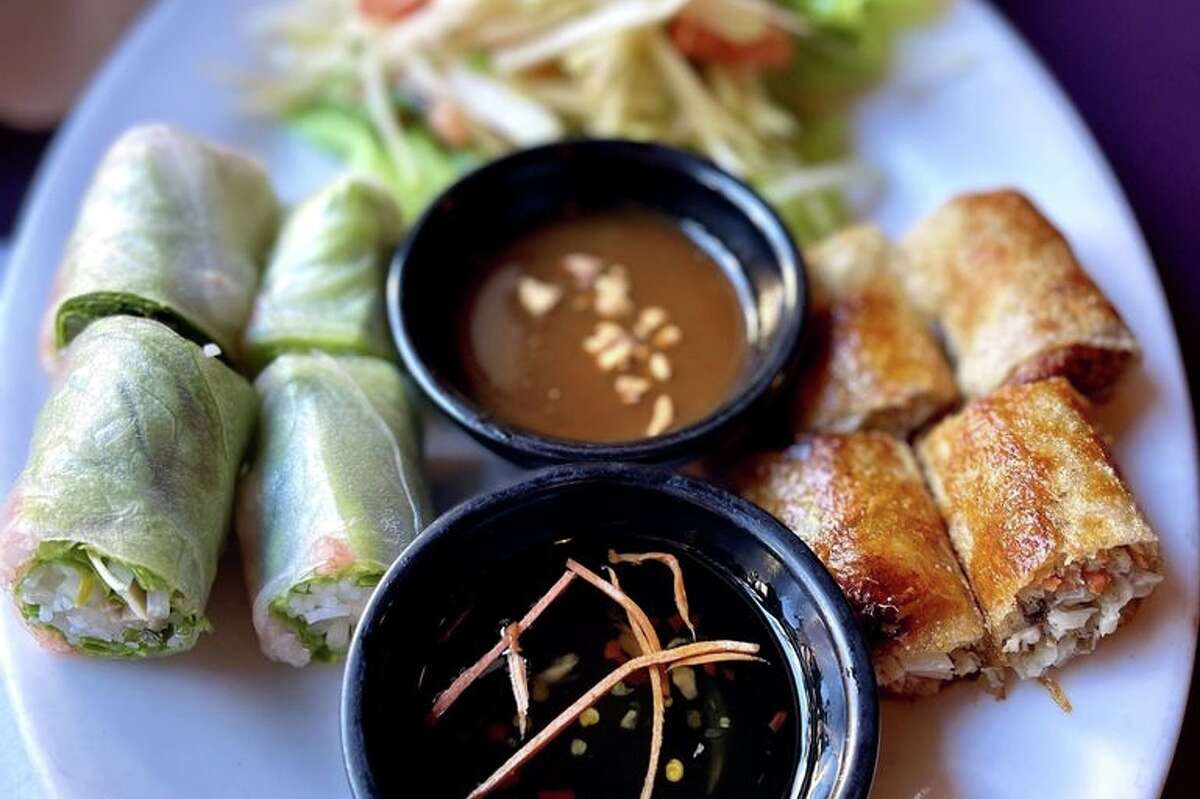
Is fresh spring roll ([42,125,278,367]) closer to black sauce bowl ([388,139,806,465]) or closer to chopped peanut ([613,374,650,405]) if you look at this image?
black sauce bowl ([388,139,806,465])

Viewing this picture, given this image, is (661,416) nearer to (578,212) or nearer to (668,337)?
(668,337)

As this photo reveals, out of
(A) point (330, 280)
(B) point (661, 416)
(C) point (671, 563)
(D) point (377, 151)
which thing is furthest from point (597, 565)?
(D) point (377, 151)

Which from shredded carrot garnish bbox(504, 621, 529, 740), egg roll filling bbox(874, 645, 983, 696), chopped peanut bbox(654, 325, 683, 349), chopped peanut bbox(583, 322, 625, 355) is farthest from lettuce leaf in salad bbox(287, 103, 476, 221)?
egg roll filling bbox(874, 645, 983, 696)

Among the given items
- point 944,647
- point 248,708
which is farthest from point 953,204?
point 248,708

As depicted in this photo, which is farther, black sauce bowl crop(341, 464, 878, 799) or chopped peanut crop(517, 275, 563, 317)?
chopped peanut crop(517, 275, 563, 317)

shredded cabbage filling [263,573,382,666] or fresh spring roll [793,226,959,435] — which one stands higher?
fresh spring roll [793,226,959,435]

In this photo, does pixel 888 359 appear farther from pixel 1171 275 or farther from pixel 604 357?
pixel 1171 275
